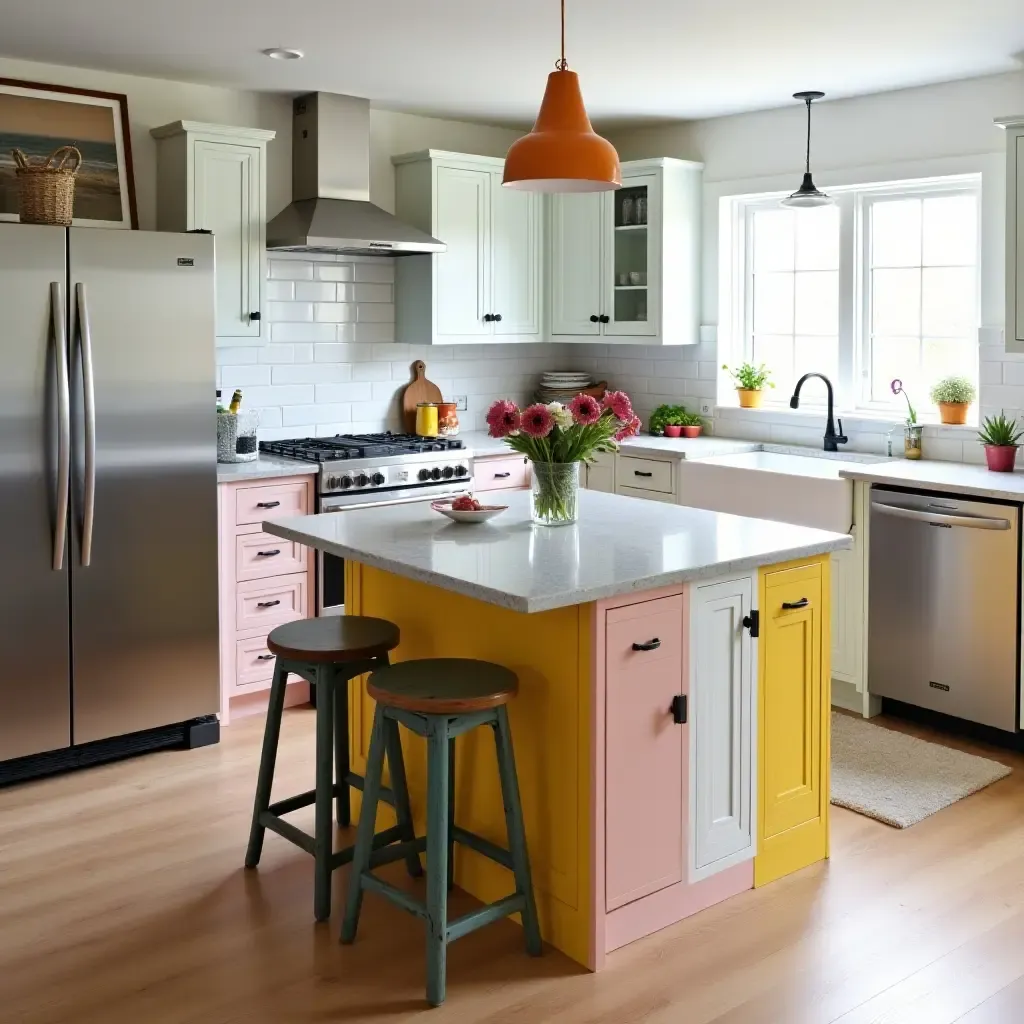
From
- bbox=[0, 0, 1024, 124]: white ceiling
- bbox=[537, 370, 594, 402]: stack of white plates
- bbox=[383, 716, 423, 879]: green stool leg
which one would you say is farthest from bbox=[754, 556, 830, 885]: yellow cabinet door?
bbox=[537, 370, 594, 402]: stack of white plates

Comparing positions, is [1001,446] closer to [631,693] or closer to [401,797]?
[631,693]

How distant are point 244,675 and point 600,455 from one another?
2.14 meters

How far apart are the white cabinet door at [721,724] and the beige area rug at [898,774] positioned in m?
0.82

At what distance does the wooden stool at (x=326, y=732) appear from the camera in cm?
329

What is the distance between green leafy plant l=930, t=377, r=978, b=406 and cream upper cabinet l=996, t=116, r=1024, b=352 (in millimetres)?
548

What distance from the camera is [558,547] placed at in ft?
10.9

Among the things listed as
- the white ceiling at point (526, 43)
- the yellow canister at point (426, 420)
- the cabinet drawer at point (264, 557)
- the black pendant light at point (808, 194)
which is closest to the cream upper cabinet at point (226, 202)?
the white ceiling at point (526, 43)

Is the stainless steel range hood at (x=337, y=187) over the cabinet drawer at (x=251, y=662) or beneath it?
over

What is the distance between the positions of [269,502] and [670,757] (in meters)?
2.34

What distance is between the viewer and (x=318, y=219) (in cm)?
522

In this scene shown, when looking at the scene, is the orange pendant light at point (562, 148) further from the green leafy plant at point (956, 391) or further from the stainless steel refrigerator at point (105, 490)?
the green leafy plant at point (956, 391)

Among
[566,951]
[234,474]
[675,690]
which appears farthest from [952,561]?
[234,474]

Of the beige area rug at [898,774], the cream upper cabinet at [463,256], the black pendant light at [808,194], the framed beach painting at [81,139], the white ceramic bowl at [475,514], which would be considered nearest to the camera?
the white ceramic bowl at [475,514]

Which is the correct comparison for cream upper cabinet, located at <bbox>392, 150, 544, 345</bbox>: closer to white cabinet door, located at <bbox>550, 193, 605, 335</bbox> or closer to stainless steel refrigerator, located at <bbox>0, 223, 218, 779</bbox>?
white cabinet door, located at <bbox>550, 193, 605, 335</bbox>
